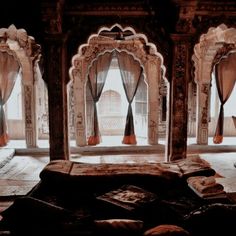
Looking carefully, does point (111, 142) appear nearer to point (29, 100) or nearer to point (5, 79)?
point (29, 100)

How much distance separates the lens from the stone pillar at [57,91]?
18.2 ft

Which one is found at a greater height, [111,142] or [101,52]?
[101,52]

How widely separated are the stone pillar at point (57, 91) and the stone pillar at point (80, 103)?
3051 millimetres

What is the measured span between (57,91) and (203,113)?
479cm

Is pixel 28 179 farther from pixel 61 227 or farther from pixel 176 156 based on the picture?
pixel 61 227

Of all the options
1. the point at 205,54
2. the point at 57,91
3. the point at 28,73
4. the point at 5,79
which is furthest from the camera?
the point at 5,79

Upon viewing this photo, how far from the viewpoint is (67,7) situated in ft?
18.1

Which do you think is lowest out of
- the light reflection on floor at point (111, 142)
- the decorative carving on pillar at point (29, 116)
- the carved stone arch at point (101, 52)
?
the light reflection on floor at point (111, 142)

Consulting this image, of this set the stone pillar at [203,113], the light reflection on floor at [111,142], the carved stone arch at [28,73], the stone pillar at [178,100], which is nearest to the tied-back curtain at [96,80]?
the light reflection on floor at [111,142]

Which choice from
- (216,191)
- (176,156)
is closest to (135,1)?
(176,156)

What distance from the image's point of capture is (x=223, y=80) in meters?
9.25

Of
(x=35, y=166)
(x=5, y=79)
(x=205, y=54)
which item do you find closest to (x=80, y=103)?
(x=5, y=79)

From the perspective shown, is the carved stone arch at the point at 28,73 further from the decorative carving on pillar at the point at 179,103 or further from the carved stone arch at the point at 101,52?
the decorative carving on pillar at the point at 179,103

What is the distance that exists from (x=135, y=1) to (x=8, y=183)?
4061 mm
